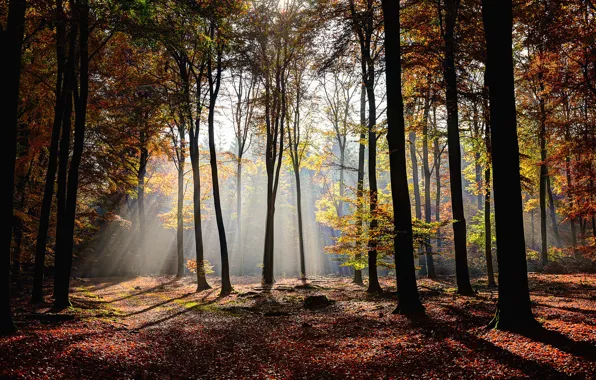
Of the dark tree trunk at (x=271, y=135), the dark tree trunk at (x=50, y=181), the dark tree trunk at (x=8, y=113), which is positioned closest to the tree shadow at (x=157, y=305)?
the dark tree trunk at (x=50, y=181)

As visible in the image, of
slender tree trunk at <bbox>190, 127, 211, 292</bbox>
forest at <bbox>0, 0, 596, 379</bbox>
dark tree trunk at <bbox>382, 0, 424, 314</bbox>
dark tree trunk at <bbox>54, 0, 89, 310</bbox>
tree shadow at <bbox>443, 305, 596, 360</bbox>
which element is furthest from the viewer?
slender tree trunk at <bbox>190, 127, 211, 292</bbox>

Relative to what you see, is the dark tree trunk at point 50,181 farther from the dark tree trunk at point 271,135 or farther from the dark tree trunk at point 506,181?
the dark tree trunk at point 506,181

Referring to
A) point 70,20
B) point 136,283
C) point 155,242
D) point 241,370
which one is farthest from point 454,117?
point 155,242

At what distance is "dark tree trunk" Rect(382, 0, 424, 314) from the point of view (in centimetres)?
891

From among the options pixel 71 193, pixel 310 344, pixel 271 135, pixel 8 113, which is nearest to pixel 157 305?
pixel 71 193

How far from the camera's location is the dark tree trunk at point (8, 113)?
671cm

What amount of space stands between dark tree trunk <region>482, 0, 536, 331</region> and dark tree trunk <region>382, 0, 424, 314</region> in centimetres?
253

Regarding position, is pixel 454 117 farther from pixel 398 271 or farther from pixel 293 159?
pixel 293 159

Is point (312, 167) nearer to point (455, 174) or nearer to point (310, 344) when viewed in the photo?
point (455, 174)

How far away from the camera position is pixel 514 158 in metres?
6.35

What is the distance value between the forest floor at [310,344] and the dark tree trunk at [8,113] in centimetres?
109

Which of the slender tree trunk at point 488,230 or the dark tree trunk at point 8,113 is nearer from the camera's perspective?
the dark tree trunk at point 8,113

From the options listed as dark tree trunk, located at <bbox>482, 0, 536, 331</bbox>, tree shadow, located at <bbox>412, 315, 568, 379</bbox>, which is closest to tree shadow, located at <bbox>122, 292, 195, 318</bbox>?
tree shadow, located at <bbox>412, 315, 568, 379</bbox>

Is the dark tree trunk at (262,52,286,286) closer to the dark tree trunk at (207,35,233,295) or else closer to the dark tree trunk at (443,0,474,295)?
the dark tree trunk at (207,35,233,295)
